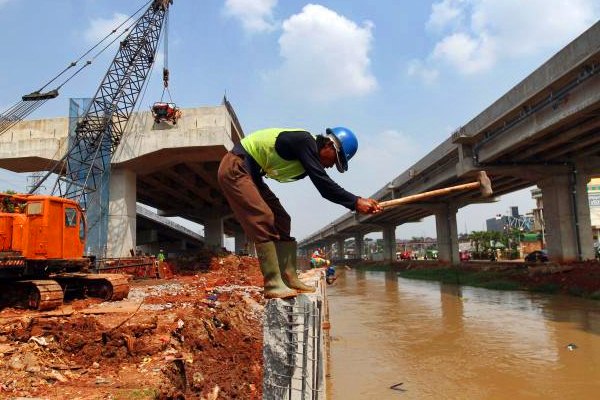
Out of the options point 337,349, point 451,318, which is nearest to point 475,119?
point 451,318

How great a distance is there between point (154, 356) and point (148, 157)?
64.1 feet

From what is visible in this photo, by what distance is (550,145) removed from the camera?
2417cm

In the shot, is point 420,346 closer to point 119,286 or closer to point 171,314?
point 171,314

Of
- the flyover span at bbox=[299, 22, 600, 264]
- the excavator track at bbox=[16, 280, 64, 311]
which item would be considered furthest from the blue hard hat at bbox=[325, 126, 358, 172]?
the flyover span at bbox=[299, 22, 600, 264]

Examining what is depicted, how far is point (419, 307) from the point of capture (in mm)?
22594

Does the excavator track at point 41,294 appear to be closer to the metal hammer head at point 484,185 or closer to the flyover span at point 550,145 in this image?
the metal hammer head at point 484,185

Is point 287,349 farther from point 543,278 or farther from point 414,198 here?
point 543,278

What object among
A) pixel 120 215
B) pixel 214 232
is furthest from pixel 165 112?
pixel 214 232

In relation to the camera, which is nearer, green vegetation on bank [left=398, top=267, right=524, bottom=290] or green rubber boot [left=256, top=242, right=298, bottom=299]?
green rubber boot [left=256, top=242, right=298, bottom=299]

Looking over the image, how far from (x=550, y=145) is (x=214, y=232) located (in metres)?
35.0

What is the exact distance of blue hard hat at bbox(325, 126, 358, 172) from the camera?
11.6 ft

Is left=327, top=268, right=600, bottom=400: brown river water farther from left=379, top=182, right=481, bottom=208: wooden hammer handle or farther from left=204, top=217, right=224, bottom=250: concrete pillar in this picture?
left=204, top=217, right=224, bottom=250: concrete pillar

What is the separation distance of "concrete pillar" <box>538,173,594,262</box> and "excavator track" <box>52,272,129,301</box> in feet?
78.9

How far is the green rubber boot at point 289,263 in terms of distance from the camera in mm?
3852
